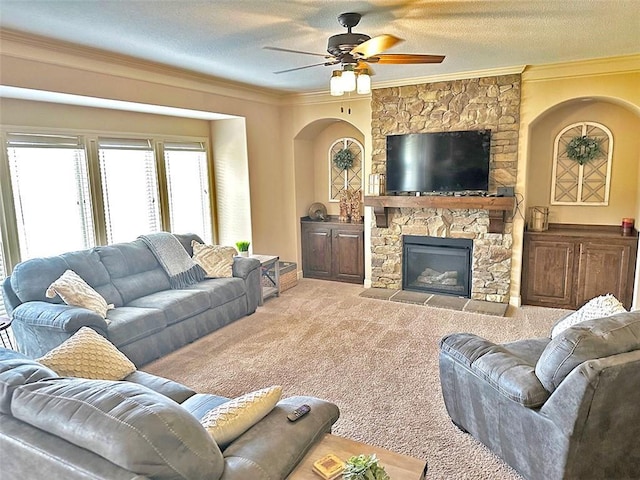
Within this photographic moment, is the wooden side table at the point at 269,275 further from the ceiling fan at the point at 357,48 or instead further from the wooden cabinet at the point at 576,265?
the wooden cabinet at the point at 576,265

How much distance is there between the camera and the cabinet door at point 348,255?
21.0 ft

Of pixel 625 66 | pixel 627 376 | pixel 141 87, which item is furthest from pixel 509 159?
pixel 141 87

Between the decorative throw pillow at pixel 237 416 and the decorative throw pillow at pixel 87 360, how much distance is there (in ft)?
3.35

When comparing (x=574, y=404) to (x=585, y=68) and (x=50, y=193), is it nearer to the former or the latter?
(x=585, y=68)

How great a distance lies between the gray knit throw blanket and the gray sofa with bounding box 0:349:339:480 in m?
2.98

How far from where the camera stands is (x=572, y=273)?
16.6 ft

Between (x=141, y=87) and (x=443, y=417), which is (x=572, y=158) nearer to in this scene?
(x=443, y=417)

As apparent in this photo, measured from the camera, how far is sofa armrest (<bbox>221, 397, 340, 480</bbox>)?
5.03 feet

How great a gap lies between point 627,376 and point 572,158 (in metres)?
4.19

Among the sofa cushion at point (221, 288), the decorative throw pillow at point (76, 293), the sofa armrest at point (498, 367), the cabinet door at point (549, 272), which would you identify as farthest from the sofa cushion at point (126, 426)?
the cabinet door at point (549, 272)

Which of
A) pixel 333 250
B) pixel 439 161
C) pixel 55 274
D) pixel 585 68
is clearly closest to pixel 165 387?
pixel 55 274

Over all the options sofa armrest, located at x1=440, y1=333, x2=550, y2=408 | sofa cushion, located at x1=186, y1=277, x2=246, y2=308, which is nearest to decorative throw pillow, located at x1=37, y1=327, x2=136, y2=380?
sofa cushion, located at x1=186, y1=277, x2=246, y2=308

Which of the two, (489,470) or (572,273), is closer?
(489,470)

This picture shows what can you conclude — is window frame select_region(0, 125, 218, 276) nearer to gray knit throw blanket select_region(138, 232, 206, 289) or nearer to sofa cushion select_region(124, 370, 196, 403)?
gray knit throw blanket select_region(138, 232, 206, 289)
